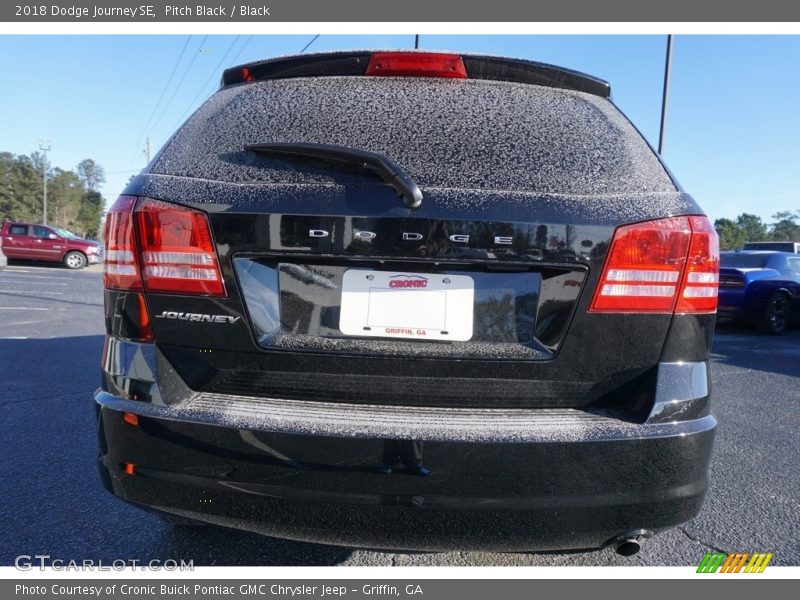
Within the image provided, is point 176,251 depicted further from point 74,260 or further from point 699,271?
point 74,260

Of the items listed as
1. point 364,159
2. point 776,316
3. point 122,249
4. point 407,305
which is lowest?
point 776,316

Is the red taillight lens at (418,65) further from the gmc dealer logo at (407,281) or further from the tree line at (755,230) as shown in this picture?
the tree line at (755,230)

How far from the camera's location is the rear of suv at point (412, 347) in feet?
4.74

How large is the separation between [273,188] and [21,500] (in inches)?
82.1

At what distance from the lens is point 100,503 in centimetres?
249

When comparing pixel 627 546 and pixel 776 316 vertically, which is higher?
pixel 627 546

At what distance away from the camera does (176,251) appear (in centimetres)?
156

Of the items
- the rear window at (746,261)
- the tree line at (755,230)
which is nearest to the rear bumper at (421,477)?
the rear window at (746,261)

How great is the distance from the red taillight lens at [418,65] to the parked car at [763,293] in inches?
369

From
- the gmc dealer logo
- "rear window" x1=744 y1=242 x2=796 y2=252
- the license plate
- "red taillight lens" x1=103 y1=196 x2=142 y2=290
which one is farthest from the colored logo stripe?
"rear window" x1=744 y1=242 x2=796 y2=252

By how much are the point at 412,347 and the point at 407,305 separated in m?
0.12

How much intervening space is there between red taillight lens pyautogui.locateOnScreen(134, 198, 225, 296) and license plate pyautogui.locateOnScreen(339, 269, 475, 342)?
0.39 m

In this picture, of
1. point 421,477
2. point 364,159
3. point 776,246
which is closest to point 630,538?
point 421,477

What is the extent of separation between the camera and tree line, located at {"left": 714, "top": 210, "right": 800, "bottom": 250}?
62.6m
